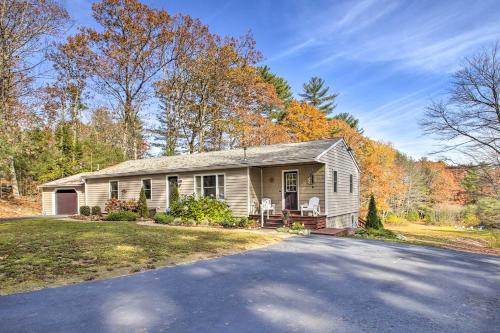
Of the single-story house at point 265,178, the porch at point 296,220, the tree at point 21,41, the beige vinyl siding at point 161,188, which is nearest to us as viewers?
the porch at point 296,220

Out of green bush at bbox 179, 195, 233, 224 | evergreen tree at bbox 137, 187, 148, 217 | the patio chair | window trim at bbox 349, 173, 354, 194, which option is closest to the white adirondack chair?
the patio chair

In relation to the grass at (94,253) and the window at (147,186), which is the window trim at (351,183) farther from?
the window at (147,186)

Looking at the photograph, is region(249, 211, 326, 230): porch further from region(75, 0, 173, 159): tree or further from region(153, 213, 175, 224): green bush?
region(75, 0, 173, 159): tree

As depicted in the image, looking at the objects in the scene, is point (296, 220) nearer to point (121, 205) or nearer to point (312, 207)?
point (312, 207)

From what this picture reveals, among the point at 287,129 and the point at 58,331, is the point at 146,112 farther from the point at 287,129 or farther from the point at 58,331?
the point at 58,331

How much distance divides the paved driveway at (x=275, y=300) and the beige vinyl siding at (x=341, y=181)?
26.2 ft

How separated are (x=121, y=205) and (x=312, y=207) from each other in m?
11.3

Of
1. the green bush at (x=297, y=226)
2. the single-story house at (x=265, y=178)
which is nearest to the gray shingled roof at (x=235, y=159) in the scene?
the single-story house at (x=265, y=178)

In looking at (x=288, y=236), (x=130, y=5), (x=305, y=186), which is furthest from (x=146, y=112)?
(x=288, y=236)

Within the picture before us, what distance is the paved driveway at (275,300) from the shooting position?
11.6 feet

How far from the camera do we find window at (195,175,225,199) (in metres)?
16.3

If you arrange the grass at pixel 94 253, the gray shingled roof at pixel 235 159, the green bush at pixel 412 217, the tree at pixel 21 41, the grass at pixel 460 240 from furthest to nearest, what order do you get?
the green bush at pixel 412 217 < the tree at pixel 21 41 < the gray shingled roof at pixel 235 159 < the grass at pixel 460 240 < the grass at pixel 94 253

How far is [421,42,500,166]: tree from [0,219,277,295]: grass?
10.9 m

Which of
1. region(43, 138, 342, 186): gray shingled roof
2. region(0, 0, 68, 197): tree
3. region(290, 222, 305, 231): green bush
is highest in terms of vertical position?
region(0, 0, 68, 197): tree
